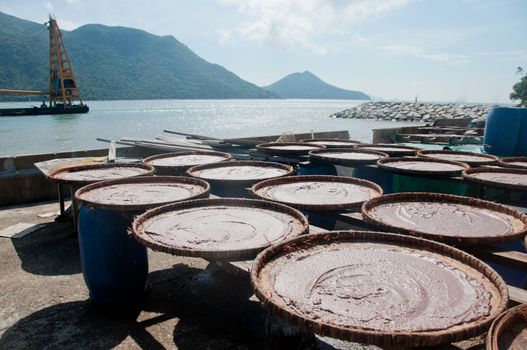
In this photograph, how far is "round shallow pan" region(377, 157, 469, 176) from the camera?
4266mm

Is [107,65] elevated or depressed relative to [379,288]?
elevated

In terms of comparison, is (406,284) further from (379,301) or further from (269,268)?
(269,268)

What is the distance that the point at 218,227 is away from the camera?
8.68 feet

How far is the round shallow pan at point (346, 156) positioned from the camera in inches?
204

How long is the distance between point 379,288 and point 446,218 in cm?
132

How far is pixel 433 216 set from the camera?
2.85m

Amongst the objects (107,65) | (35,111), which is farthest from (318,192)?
(107,65)

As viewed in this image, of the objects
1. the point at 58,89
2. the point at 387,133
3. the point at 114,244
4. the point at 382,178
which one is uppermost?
the point at 58,89

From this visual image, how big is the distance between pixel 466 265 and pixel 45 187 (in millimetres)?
8801

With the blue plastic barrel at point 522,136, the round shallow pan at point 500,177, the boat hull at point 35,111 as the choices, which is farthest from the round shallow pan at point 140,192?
the boat hull at point 35,111

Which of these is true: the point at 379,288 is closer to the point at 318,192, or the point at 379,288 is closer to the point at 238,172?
the point at 318,192

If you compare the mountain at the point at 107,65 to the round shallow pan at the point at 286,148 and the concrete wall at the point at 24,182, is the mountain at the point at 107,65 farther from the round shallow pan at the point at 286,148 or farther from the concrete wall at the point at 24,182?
the round shallow pan at the point at 286,148

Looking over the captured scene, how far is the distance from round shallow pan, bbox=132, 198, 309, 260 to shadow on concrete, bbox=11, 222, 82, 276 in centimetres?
287

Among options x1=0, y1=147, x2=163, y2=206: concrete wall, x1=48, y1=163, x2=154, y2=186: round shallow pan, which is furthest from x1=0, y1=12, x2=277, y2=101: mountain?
x1=48, y1=163, x2=154, y2=186: round shallow pan
